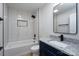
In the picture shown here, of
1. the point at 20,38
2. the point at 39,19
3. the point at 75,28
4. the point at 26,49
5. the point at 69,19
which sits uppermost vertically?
the point at 39,19

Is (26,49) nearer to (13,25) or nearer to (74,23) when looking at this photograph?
(13,25)

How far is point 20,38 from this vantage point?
3889mm

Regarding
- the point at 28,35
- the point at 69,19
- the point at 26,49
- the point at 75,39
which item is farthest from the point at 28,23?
the point at 75,39

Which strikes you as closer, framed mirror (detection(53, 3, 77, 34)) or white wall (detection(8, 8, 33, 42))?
framed mirror (detection(53, 3, 77, 34))

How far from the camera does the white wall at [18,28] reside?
354cm

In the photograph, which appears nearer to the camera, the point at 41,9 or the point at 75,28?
the point at 75,28

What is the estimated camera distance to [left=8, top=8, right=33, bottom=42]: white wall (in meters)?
3.54

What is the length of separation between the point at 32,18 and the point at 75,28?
10.5 feet

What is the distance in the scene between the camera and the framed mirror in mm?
1531

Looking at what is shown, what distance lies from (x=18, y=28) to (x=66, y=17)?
112 inches

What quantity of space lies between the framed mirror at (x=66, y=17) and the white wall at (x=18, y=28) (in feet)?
7.46

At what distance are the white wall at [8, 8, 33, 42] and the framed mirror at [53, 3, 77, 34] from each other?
7.46ft

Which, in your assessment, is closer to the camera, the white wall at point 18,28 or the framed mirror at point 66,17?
the framed mirror at point 66,17

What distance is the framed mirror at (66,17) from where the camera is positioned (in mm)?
1531
